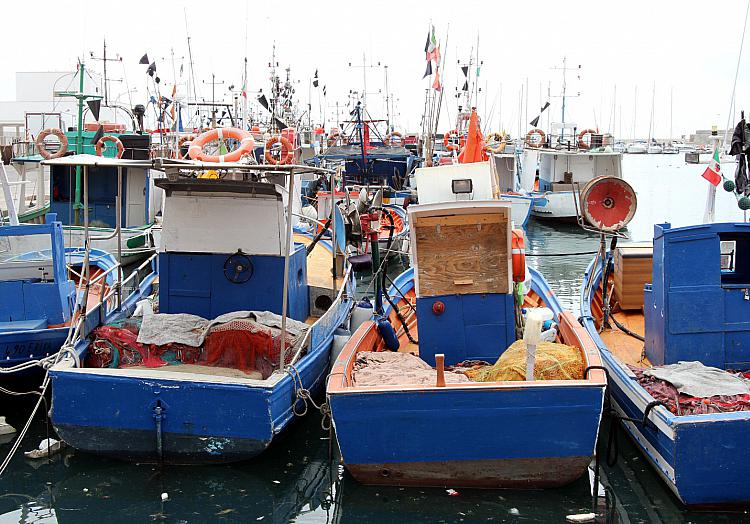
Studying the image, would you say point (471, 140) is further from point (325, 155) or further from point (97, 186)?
point (325, 155)

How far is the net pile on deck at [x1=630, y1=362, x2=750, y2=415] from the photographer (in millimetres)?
6934

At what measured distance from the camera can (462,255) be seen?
862cm

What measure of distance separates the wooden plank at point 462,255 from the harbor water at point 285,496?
2.16m

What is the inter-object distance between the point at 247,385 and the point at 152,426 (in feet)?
3.58

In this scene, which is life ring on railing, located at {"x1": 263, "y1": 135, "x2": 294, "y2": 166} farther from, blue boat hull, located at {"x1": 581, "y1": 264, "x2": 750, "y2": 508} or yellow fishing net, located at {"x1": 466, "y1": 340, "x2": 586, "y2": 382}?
blue boat hull, located at {"x1": 581, "y1": 264, "x2": 750, "y2": 508}

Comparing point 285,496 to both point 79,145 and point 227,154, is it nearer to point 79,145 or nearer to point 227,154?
point 227,154

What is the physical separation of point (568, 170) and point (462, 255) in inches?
1073

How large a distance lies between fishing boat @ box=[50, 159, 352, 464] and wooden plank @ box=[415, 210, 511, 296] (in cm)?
153

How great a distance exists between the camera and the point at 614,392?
8555 mm

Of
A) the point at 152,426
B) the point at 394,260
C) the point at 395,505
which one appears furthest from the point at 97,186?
the point at 395,505

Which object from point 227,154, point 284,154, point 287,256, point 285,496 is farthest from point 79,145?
point 285,496

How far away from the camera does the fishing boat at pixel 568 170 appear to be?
32656mm

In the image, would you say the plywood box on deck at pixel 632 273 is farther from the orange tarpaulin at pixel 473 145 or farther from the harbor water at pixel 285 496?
the orange tarpaulin at pixel 473 145

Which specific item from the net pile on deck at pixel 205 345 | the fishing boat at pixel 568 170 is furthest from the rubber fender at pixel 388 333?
the fishing boat at pixel 568 170
